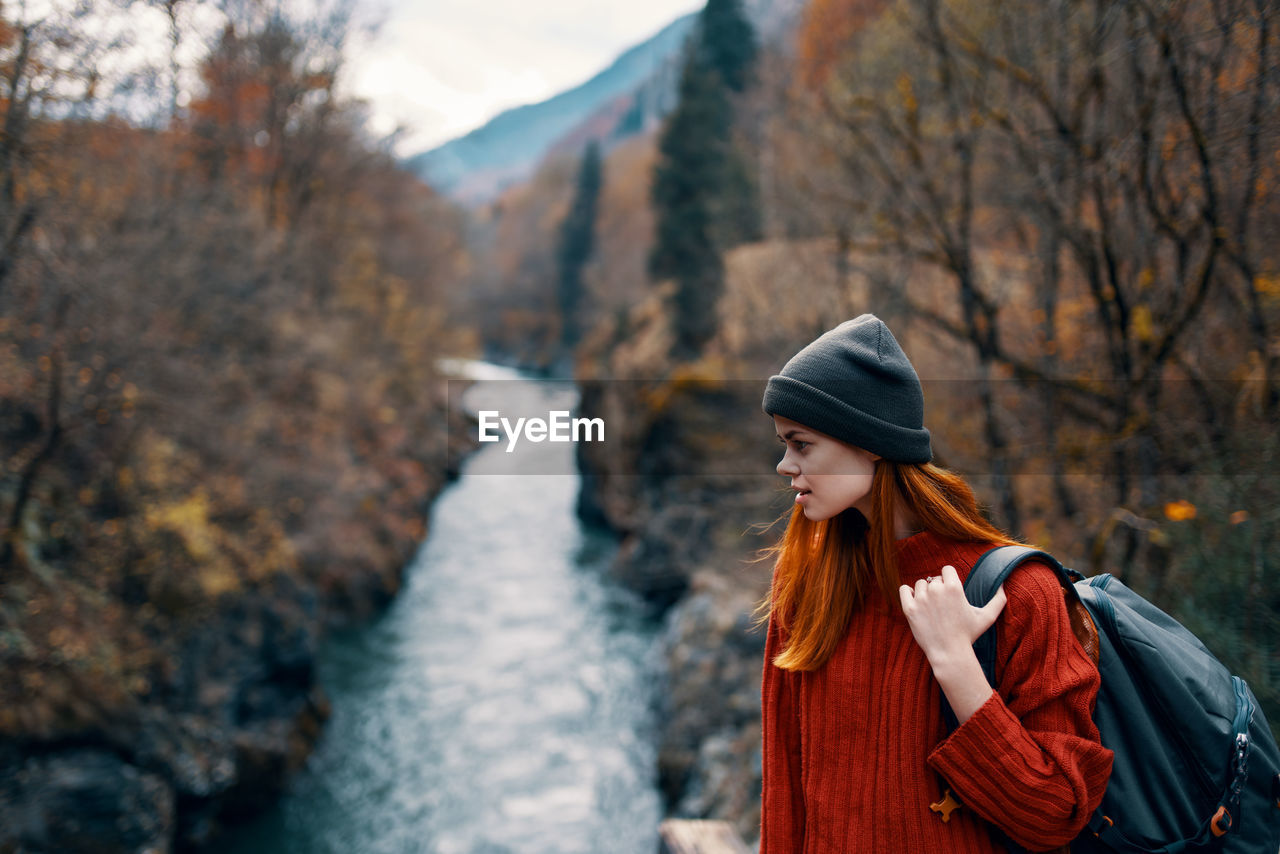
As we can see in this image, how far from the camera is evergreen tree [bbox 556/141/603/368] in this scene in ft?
154

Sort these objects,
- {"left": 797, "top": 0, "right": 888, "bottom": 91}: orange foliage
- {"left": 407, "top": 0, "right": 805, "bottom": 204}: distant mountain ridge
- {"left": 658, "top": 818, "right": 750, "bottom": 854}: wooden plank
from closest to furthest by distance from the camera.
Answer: {"left": 658, "top": 818, "right": 750, "bottom": 854}: wooden plank
{"left": 797, "top": 0, "right": 888, "bottom": 91}: orange foliage
{"left": 407, "top": 0, "right": 805, "bottom": 204}: distant mountain ridge

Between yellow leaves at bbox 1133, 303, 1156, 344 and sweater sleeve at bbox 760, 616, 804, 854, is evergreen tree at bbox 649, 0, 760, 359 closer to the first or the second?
yellow leaves at bbox 1133, 303, 1156, 344

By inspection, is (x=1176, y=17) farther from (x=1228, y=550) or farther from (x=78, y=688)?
(x=78, y=688)

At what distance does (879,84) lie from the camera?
Answer: 7477 mm

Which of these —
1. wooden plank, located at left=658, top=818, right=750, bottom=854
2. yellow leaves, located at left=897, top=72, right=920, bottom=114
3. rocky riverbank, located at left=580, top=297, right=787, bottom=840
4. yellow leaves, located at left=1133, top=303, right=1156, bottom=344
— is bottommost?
rocky riverbank, located at left=580, top=297, right=787, bottom=840

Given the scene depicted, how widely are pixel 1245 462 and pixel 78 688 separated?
914 centimetres

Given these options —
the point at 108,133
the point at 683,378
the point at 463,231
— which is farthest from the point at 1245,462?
the point at 463,231

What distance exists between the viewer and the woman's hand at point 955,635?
45.6 inches

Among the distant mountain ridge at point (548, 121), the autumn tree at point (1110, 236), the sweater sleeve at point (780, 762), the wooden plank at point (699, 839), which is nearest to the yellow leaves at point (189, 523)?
the wooden plank at point (699, 839)

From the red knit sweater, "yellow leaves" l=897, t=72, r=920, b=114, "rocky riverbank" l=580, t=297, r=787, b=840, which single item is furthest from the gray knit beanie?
"yellow leaves" l=897, t=72, r=920, b=114

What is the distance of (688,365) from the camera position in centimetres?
A: 1853

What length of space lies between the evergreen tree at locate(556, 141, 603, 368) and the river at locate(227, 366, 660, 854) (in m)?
32.7

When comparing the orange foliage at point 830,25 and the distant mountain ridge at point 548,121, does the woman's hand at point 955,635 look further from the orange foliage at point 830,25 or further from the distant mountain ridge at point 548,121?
the distant mountain ridge at point 548,121

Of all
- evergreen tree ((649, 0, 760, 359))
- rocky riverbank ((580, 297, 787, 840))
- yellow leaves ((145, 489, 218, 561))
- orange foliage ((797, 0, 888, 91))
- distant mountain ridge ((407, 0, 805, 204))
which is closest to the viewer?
yellow leaves ((145, 489, 218, 561))
